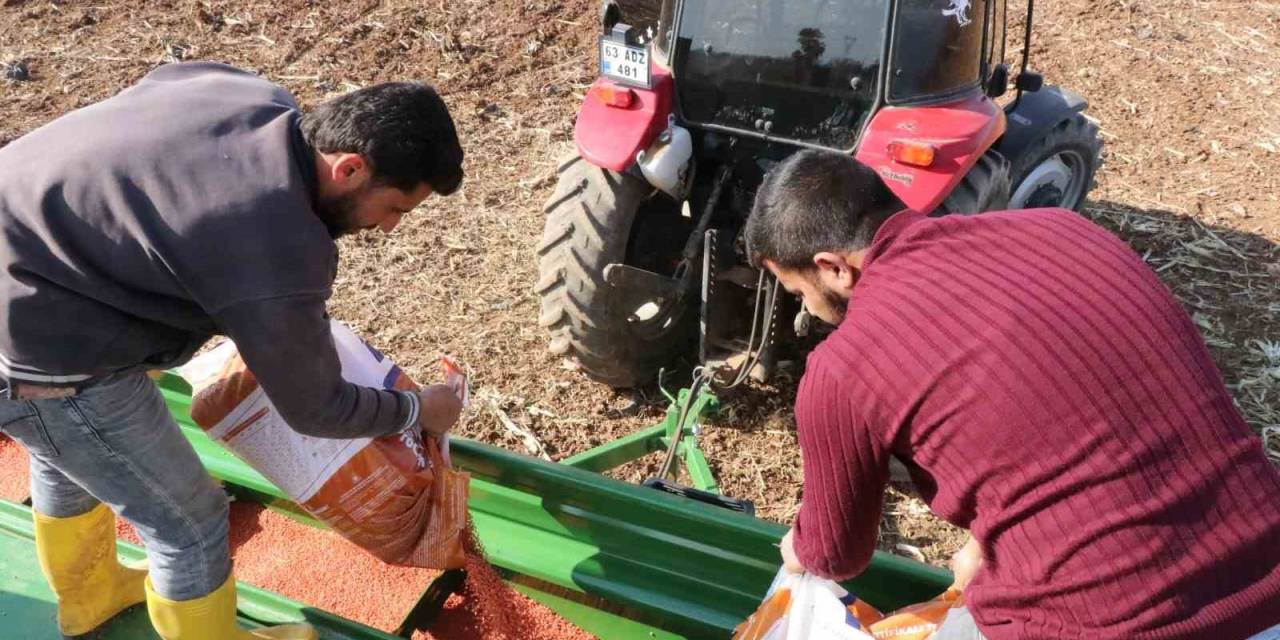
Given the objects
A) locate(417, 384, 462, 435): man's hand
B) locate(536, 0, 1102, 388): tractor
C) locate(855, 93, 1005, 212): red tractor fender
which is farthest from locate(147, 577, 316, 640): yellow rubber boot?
locate(855, 93, 1005, 212): red tractor fender

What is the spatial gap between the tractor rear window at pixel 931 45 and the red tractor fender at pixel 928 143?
0.26 feet

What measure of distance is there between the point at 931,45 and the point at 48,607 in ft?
10.1

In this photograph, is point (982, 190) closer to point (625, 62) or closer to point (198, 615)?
point (625, 62)

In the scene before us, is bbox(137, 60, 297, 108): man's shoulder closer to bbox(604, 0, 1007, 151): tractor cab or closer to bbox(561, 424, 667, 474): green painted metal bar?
bbox(561, 424, 667, 474): green painted metal bar

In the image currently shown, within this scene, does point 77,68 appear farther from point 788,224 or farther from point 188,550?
point 788,224

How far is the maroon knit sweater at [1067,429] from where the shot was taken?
1.44m

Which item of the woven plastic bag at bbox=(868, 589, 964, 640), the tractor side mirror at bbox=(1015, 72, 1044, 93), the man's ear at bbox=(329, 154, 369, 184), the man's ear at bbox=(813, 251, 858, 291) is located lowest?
the woven plastic bag at bbox=(868, 589, 964, 640)

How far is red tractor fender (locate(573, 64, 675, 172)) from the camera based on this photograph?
3.39 metres

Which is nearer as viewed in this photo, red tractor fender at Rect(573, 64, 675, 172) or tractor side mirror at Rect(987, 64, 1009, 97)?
red tractor fender at Rect(573, 64, 675, 172)

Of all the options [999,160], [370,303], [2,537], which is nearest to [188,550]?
[2,537]

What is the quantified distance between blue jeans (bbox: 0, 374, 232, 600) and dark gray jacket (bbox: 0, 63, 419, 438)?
0.40ft

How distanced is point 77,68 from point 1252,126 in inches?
294

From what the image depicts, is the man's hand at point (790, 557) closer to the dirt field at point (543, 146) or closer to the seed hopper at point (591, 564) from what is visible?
the seed hopper at point (591, 564)

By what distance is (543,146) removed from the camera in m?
5.75
